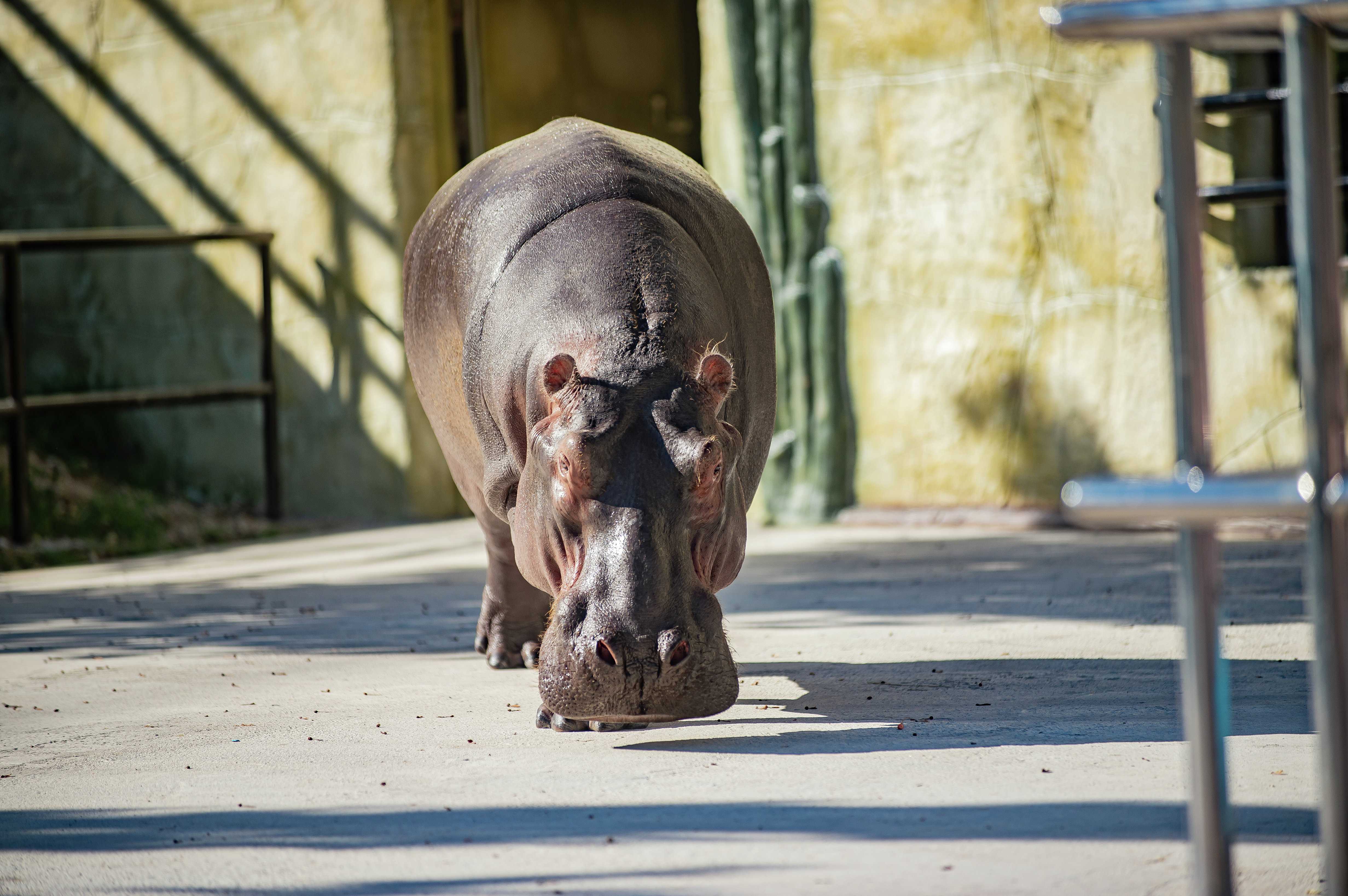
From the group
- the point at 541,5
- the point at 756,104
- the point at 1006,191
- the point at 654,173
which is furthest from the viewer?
the point at 541,5

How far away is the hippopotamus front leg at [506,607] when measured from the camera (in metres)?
4.86

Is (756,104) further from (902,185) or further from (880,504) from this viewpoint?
(880,504)

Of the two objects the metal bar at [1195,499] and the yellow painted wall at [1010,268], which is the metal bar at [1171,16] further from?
the yellow painted wall at [1010,268]

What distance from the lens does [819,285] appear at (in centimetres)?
834

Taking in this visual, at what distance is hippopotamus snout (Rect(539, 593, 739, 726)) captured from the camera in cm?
326

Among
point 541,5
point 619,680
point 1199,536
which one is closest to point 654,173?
point 619,680

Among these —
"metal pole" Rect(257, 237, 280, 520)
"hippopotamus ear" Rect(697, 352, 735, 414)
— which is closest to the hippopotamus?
"hippopotamus ear" Rect(697, 352, 735, 414)

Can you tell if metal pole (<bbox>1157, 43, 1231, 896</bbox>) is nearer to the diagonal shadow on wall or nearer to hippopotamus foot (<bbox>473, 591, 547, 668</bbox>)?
hippopotamus foot (<bbox>473, 591, 547, 668</bbox>)

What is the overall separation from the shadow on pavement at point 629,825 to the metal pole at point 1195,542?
1.16 metres

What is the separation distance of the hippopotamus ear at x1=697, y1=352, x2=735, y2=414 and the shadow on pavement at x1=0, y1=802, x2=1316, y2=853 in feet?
3.32

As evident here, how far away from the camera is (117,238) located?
27.9 ft

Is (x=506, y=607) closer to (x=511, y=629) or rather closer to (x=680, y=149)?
(x=511, y=629)

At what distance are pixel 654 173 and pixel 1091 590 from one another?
2.57m

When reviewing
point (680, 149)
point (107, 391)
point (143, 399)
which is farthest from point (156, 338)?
point (680, 149)
